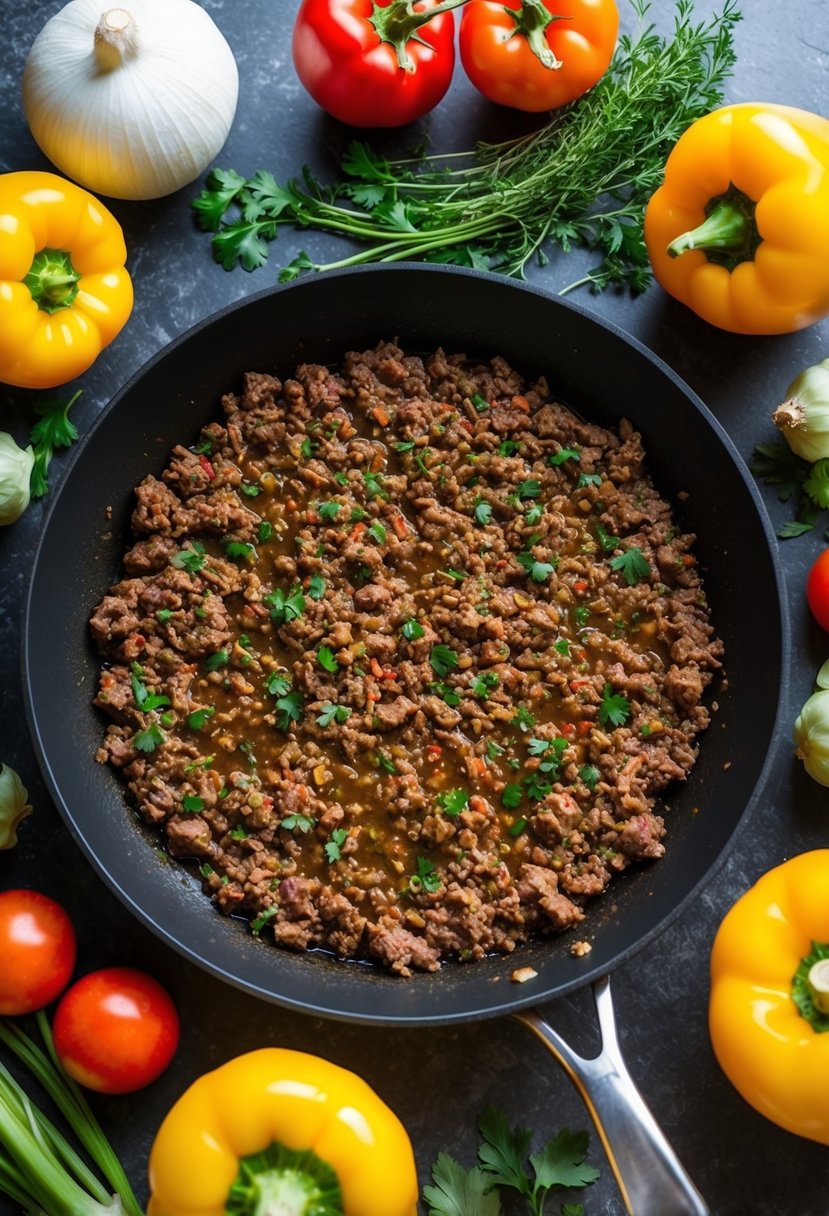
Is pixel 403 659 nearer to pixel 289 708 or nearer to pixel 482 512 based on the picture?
pixel 289 708

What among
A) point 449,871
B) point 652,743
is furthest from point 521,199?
point 449,871

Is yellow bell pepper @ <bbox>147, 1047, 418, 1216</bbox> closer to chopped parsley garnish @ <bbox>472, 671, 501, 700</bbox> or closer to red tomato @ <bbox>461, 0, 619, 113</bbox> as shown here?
chopped parsley garnish @ <bbox>472, 671, 501, 700</bbox>

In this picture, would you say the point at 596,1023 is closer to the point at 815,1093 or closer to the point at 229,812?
the point at 815,1093

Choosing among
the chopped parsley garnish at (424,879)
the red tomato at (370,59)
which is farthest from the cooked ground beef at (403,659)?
the red tomato at (370,59)

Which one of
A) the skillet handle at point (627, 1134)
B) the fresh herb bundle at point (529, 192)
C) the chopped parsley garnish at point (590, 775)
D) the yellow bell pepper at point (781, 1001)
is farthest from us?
the fresh herb bundle at point (529, 192)

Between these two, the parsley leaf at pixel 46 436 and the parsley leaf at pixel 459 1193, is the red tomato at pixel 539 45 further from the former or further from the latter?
the parsley leaf at pixel 459 1193
